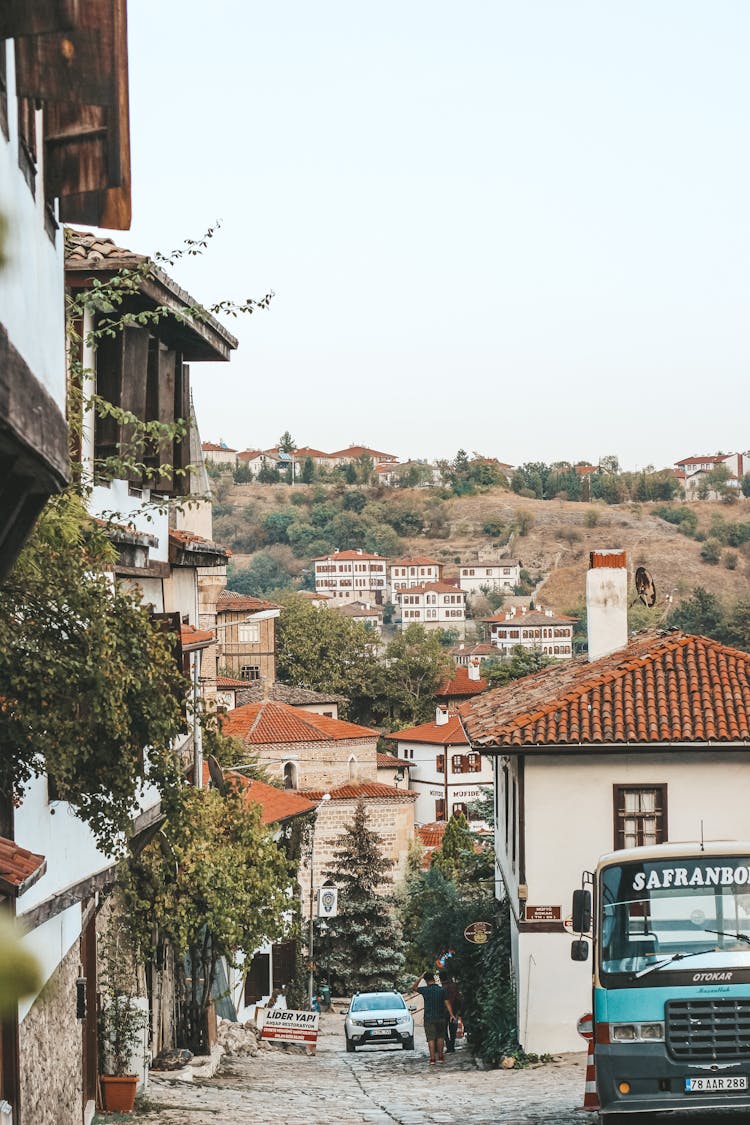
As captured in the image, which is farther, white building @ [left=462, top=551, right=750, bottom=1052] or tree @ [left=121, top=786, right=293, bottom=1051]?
white building @ [left=462, top=551, right=750, bottom=1052]

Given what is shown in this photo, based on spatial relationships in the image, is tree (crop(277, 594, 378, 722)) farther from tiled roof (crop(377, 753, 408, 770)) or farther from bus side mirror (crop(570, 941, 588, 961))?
bus side mirror (crop(570, 941, 588, 961))

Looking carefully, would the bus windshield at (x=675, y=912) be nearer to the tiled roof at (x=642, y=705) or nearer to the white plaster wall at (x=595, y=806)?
the tiled roof at (x=642, y=705)

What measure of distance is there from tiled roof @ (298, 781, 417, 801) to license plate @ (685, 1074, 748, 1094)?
5602 cm

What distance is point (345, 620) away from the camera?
121 meters

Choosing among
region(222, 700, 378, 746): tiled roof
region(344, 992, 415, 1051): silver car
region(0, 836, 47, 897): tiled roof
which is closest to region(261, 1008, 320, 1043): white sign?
region(344, 992, 415, 1051): silver car

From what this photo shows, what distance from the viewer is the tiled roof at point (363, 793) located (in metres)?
67.7

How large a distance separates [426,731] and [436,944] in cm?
6695

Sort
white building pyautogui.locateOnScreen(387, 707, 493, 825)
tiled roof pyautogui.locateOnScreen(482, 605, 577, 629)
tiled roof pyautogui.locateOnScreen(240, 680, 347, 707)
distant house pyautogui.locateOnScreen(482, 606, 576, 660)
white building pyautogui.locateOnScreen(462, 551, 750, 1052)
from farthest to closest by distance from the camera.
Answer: tiled roof pyautogui.locateOnScreen(482, 605, 577, 629)
distant house pyautogui.locateOnScreen(482, 606, 576, 660)
tiled roof pyautogui.locateOnScreen(240, 680, 347, 707)
white building pyautogui.locateOnScreen(387, 707, 493, 825)
white building pyautogui.locateOnScreen(462, 551, 750, 1052)

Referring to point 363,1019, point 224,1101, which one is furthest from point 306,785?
point 224,1101

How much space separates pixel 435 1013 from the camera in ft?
78.6

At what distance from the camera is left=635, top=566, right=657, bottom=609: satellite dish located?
25.0 meters

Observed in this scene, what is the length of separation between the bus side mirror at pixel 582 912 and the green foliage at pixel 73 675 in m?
4.83

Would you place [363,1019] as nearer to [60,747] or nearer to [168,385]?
[168,385]

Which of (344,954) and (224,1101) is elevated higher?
(224,1101)
